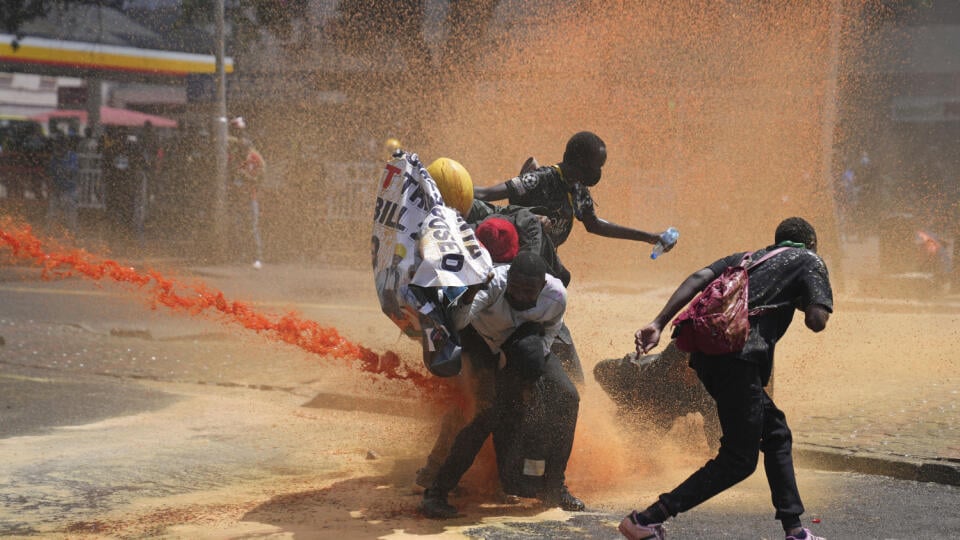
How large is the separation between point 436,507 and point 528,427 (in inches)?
23.1

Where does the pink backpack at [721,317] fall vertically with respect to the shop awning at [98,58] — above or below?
below

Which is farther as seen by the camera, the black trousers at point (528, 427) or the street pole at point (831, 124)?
the street pole at point (831, 124)

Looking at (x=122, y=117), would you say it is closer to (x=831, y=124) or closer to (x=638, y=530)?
(x=831, y=124)

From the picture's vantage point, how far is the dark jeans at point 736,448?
469 cm

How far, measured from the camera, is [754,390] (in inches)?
185

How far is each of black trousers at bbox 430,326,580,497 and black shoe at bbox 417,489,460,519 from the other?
5 cm

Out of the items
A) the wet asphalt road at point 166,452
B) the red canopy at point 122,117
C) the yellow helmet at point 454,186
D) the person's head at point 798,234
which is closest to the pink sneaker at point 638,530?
the wet asphalt road at point 166,452

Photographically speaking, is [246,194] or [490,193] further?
[246,194]

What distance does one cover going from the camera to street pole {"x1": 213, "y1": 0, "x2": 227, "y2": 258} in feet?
60.6

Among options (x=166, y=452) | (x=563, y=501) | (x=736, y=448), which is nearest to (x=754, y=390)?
(x=736, y=448)

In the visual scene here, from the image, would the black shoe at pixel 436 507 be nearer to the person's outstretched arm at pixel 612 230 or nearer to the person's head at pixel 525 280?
the person's head at pixel 525 280

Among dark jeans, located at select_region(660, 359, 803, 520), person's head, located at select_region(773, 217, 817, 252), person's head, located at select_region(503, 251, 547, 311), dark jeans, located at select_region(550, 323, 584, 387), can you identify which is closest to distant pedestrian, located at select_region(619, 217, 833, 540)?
dark jeans, located at select_region(660, 359, 803, 520)

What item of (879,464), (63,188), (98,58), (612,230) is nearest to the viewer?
(879,464)

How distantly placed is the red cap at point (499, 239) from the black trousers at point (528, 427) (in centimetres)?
46
